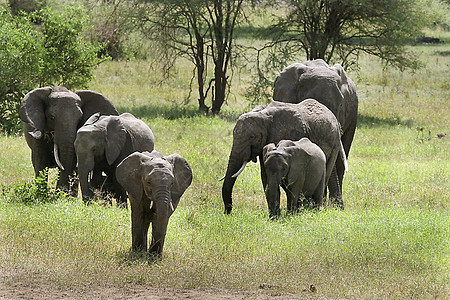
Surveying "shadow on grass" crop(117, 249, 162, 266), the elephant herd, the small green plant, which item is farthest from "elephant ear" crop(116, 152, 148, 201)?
the small green plant

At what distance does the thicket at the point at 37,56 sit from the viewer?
19.4m

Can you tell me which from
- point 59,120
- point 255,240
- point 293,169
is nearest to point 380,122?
point 293,169

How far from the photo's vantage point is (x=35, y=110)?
1170 centimetres

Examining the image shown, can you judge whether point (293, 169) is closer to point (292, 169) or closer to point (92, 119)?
point (292, 169)

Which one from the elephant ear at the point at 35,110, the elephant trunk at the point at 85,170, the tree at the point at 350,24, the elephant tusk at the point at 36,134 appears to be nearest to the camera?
the elephant trunk at the point at 85,170

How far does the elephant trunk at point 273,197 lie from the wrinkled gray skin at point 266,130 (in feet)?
2.36

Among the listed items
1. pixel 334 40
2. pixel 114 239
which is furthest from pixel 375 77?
pixel 114 239

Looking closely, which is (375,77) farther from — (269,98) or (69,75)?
(69,75)

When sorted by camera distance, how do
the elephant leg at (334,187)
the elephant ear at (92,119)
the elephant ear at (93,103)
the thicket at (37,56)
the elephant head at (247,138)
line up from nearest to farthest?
the elephant ear at (92,119)
the elephant head at (247,138)
the elephant ear at (93,103)
the elephant leg at (334,187)
the thicket at (37,56)

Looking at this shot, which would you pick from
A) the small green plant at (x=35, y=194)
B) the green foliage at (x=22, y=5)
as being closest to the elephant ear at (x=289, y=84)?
the small green plant at (x=35, y=194)

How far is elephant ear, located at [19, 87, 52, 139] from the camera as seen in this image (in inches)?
455

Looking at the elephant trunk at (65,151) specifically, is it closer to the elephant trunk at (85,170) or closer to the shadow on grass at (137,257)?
the elephant trunk at (85,170)

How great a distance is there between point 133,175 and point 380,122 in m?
17.8

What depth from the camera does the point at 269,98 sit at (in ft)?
86.9
